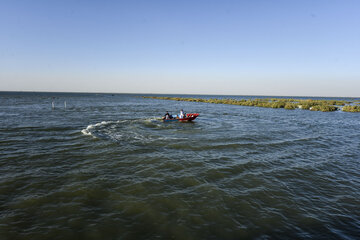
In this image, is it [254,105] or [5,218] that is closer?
[5,218]

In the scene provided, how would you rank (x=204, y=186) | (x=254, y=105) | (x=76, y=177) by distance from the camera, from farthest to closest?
1. (x=254, y=105)
2. (x=76, y=177)
3. (x=204, y=186)

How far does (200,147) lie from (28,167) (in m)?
10.8

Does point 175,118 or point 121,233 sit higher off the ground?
point 175,118

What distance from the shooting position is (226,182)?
8.52m

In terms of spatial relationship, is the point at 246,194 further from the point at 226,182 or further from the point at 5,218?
the point at 5,218

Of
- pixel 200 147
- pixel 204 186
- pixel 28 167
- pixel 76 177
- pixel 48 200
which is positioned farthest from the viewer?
pixel 200 147

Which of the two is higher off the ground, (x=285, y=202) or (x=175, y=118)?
(x=175, y=118)

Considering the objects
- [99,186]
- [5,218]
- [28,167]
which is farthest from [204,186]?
[28,167]

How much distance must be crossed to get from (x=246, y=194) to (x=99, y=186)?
6.45 metres

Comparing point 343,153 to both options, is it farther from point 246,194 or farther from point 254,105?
point 254,105

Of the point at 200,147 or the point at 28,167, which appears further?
the point at 200,147

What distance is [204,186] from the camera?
319 inches

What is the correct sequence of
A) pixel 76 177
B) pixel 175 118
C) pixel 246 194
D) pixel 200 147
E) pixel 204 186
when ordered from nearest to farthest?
pixel 246 194
pixel 204 186
pixel 76 177
pixel 200 147
pixel 175 118

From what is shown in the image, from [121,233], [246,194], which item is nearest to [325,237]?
[246,194]
